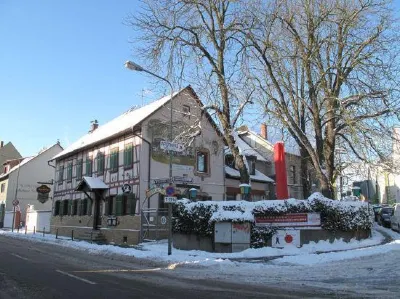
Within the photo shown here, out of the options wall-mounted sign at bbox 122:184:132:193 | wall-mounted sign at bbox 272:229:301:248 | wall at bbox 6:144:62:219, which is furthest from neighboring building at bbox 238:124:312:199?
wall at bbox 6:144:62:219

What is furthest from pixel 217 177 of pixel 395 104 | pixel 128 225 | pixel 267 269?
pixel 267 269

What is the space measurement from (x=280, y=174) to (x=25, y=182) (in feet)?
125

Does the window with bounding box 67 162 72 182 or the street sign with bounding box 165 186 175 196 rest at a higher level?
the window with bounding box 67 162 72 182

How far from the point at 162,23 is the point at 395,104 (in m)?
12.6

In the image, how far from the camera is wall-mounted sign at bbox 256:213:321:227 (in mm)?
18797

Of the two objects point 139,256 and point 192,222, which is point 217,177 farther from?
point 139,256

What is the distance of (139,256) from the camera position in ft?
58.1

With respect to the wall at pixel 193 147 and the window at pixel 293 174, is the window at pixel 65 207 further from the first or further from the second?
the window at pixel 293 174

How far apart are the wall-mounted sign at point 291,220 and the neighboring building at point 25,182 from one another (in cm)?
3707

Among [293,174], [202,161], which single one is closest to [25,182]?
[202,161]

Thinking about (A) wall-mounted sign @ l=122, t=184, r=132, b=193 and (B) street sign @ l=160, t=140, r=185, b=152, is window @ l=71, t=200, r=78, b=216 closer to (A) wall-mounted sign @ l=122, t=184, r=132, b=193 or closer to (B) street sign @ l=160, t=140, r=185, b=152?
(A) wall-mounted sign @ l=122, t=184, r=132, b=193

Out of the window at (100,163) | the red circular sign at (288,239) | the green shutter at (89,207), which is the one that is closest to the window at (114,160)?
the window at (100,163)

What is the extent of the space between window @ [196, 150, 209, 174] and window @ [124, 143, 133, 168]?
4.89 meters

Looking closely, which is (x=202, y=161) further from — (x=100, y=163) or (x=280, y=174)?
(x=280, y=174)
